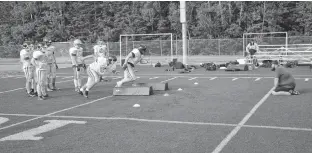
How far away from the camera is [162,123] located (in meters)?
8.96

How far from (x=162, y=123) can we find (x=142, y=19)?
1928 inches

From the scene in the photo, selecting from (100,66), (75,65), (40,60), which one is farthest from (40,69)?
(100,66)

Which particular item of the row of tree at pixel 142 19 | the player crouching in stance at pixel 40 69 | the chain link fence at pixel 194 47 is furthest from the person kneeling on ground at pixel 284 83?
the row of tree at pixel 142 19

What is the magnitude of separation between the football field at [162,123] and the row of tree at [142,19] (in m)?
33.2

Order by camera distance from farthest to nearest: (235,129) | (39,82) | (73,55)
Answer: (73,55)
(39,82)
(235,129)

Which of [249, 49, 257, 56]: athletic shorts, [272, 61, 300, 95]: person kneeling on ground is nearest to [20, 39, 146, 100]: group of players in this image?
[272, 61, 300, 95]: person kneeling on ground

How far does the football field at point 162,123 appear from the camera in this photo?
6.96 meters

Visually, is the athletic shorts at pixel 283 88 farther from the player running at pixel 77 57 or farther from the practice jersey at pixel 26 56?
the practice jersey at pixel 26 56

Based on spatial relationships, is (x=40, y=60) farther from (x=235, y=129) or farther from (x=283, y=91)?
(x=283, y=91)

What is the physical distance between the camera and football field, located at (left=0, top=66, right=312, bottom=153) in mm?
6961

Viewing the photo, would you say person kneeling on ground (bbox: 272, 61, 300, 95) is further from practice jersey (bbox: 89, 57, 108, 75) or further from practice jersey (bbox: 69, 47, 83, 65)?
practice jersey (bbox: 69, 47, 83, 65)

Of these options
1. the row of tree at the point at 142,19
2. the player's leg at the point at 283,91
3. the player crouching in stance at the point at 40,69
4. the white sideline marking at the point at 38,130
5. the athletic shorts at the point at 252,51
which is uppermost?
the row of tree at the point at 142,19

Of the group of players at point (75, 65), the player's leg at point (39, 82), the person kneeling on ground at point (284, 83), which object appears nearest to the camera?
the person kneeling on ground at point (284, 83)

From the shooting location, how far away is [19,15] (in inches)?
2591
